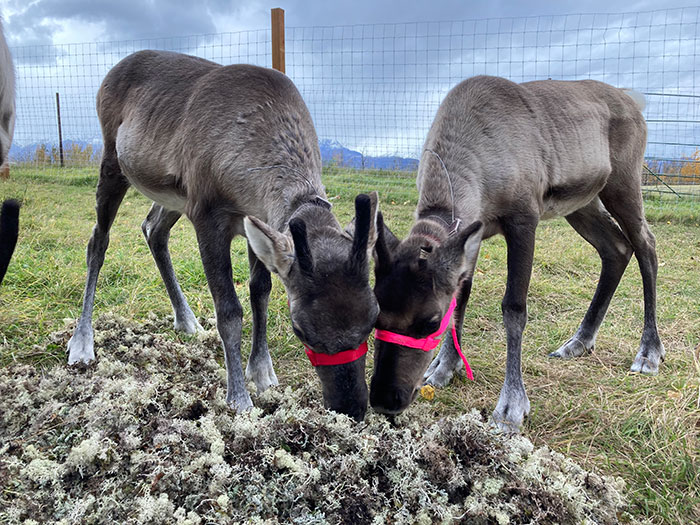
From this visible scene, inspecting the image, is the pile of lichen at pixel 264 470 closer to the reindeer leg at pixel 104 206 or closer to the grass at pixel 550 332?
the grass at pixel 550 332

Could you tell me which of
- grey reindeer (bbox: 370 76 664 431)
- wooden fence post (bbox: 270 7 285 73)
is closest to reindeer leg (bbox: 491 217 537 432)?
grey reindeer (bbox: 370 76 664 431)

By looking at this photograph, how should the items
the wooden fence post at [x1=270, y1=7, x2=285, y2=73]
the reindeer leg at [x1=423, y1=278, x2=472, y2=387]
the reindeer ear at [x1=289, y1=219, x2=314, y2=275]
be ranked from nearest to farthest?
1. the reindeer ear at [x1=289, y1=219, x2=314, y2=275]
2. the reindeer leg at [x1=423, y1=278, x2=472, y2=387]
3. the wooden fence post at [x1=270, y1=7, x2=285, y2=73]

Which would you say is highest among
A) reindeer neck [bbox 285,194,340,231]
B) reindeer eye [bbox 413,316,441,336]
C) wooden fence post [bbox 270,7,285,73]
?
wooden fence post [bbox 270,7,285,73]

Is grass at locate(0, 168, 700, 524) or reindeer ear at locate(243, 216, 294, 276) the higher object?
reindeer ear at locate(243, 216, 294, 276)

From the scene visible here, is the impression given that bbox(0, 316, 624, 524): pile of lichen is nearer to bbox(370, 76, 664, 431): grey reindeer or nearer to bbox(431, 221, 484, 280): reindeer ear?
bbox(370, 76, 664, 431): grey reindeer

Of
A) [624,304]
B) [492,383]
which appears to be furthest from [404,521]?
[624,304]

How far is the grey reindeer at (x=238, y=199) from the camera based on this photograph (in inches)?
96.7

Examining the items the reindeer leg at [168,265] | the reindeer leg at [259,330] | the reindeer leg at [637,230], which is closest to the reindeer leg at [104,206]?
the reindeer leg at [168,265]

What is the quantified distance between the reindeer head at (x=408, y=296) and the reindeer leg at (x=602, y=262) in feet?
6.08

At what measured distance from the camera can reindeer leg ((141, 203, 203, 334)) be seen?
4262mm

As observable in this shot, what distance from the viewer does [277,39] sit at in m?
7.48

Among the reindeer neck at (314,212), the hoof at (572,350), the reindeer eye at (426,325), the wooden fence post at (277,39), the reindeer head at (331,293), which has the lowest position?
the hoof at (572,350)

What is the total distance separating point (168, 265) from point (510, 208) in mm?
2815

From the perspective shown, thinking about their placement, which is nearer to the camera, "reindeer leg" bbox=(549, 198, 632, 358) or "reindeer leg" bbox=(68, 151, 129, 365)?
"reindeer leg" bbox=(68, 151, 129, 365)
